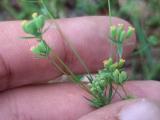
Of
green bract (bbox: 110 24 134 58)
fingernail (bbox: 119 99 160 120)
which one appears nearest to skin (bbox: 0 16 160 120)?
fingernail (bbox: 119 99 160 120)

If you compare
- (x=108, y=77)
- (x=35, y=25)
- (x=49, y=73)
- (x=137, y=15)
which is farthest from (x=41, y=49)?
(x=137, y=15)

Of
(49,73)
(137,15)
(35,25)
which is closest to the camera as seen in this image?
(35,25)

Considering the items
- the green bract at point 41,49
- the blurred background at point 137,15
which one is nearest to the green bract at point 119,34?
the green bract at point 41,49

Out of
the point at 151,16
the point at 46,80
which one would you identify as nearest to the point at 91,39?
the point at 46,80

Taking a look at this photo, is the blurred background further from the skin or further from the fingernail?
the fingernail

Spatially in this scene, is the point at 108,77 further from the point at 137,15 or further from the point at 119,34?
the point at 137,15

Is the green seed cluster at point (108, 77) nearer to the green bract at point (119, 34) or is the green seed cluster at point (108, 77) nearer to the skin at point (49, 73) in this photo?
the green bract at point (119, 34)
